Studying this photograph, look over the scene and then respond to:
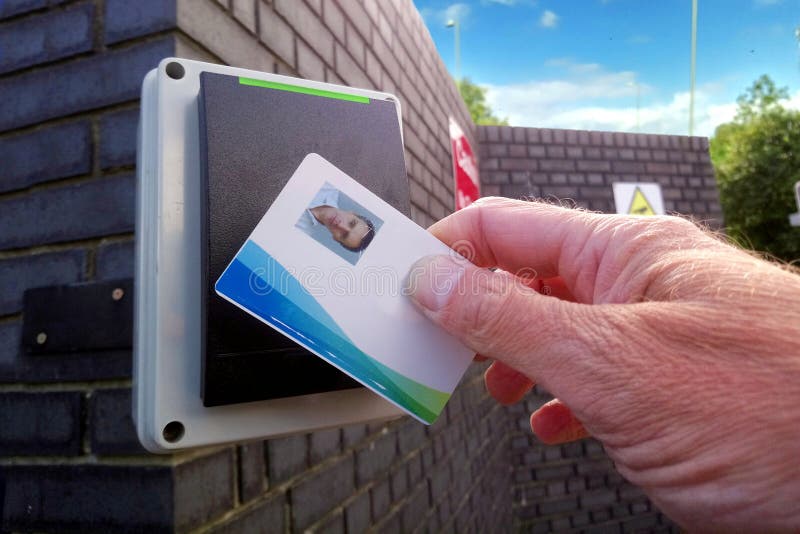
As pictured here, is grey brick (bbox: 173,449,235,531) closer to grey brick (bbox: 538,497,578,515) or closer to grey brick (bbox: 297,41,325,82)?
grey brick (bbox: 297,41,325,82)

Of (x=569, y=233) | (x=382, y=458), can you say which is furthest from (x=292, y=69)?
(x=382, y=458)

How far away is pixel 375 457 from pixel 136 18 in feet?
4.26

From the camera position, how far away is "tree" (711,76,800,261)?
13102 mm

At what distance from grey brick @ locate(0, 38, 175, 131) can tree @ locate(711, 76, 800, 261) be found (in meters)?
14.7

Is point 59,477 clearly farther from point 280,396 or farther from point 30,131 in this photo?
point 30,131

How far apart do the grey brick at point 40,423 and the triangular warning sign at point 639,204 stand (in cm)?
488

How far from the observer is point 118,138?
3.21ft

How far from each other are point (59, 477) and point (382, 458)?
0.93 m

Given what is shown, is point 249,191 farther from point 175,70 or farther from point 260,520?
point 260,520

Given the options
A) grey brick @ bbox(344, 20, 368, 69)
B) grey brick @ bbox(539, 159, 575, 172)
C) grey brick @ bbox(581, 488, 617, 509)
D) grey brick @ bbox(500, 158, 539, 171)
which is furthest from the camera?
grey brick @ bbox(539, 159, 575, 172)

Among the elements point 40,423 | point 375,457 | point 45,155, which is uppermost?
point 45,155

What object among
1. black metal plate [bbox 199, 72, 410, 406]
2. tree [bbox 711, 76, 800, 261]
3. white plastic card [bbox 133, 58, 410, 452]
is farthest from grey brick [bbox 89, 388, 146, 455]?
tree [bbox 711, 76, 800, 261]

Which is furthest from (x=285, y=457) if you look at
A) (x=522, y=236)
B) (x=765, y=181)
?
(x=765, y=181)

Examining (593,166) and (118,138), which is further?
(593,166)
